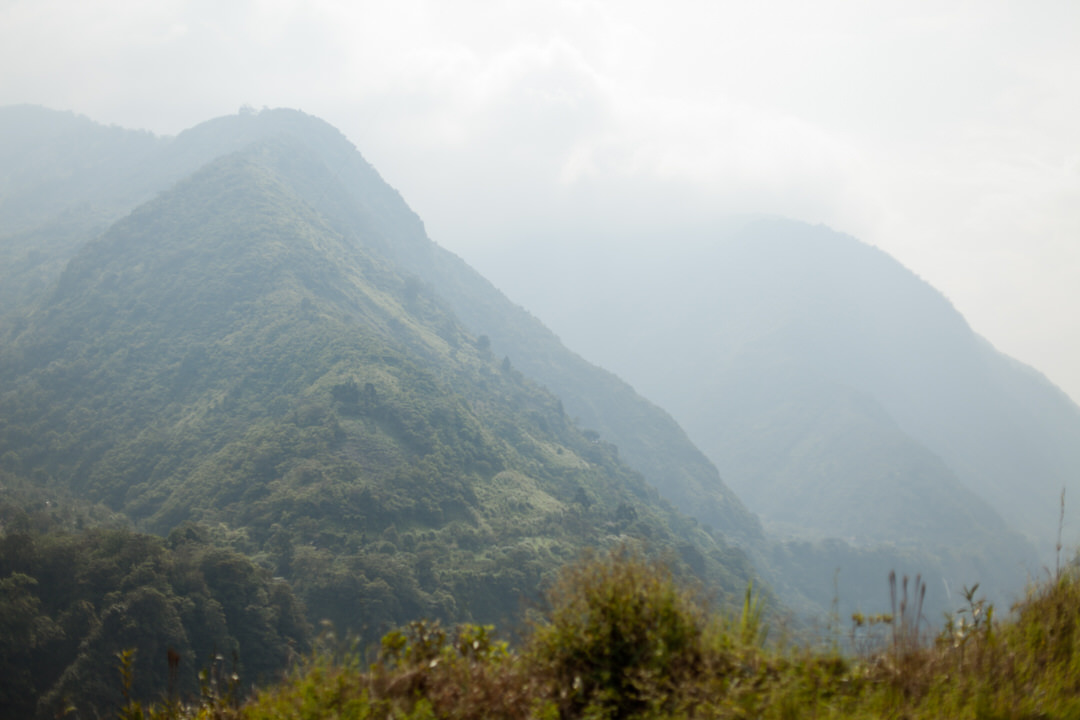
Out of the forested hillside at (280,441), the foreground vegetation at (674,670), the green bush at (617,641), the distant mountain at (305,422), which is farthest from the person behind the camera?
the distant mountain at (305,422)

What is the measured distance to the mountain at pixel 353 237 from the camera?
4528 inches

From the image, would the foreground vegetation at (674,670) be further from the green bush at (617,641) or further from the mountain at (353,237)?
the mountain at (353,237)

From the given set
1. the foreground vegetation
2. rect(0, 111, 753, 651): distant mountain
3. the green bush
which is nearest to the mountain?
rect(0, 111, 753, 651): distant mountain

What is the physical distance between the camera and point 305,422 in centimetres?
5812

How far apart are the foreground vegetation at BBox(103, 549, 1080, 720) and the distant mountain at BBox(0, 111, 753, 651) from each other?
77.8ft

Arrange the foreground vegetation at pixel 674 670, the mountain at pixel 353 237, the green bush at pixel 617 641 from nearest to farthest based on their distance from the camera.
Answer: the foreground vegetation at pixel 674 670, the green bush at pixel 617 641, the mountain at pixel 353 237

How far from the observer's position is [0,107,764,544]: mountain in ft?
377

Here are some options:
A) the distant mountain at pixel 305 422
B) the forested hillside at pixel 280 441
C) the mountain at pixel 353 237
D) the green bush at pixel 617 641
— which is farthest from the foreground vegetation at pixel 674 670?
the mountain at pixel 353 237

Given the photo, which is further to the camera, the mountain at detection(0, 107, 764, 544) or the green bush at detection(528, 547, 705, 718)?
the mountain at detection(0, 107, 764, 544)

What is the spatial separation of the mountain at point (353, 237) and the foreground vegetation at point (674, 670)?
111 metres

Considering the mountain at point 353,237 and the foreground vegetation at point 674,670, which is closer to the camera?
the foreground vegetation at point 674,670

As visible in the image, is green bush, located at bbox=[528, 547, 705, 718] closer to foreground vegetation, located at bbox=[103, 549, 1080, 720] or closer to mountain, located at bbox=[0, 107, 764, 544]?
foreground vegetation, located at bbox=[103, 549, 1080, 720]

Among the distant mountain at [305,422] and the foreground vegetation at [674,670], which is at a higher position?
the foreground vegetation at [674,670]

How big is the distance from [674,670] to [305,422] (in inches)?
2315
